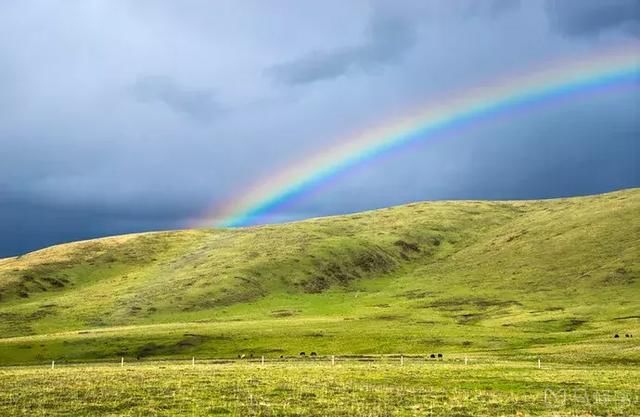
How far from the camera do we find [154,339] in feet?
446

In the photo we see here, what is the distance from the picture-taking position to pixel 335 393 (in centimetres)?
5003

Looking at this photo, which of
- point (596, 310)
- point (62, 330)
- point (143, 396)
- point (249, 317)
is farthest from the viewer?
point (249, 317)

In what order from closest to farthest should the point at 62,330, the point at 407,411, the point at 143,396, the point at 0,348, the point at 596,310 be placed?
the point at 407,411, the point at 143,396, the point at 0,348, the point at 596,310, the point at 62,330

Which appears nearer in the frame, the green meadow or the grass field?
the grass field

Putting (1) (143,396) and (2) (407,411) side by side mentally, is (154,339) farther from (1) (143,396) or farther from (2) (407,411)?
(2) (407,411)

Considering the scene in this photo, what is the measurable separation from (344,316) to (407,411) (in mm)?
141364

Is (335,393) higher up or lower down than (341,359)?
higher up

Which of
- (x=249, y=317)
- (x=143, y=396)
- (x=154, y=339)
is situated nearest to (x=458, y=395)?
(x=143, y=396)

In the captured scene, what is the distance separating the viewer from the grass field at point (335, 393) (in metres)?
41.5

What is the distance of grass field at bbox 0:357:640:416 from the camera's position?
136ft

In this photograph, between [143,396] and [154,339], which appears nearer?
[143,396]

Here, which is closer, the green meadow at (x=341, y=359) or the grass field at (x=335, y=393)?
the grass field at (x=335, y=393)

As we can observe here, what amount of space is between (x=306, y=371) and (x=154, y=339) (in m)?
73.6

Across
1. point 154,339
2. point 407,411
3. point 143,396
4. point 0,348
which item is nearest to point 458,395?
Answer: point 407,411
